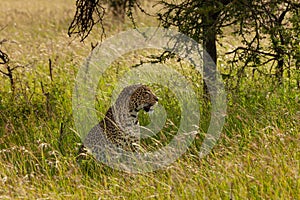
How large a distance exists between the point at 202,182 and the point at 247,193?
52 cm

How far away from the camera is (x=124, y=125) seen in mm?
5672

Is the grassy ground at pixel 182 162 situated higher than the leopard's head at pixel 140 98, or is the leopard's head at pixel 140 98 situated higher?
the leopard's head at pixel 140 98

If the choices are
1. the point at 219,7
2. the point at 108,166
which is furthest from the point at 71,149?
the point at 219,7

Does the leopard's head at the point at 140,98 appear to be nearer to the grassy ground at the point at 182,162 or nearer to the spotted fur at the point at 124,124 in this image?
the spotted fur at the point at 124,124

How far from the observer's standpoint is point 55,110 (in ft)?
24.1

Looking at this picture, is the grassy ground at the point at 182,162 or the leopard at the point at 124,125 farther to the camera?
the leopard at the point at 124,125

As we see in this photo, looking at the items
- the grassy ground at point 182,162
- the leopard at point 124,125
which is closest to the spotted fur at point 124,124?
the leopard at point 124,125

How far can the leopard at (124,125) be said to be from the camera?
18.6ft

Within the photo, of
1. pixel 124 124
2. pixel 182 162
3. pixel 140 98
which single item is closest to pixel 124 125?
pixel 124 124

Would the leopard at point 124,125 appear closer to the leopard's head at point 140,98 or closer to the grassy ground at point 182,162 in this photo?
the leopard's head at point 140,98

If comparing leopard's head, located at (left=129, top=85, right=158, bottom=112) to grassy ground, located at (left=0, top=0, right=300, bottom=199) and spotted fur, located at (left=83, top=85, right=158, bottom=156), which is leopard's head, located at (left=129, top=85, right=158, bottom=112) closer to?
spotted fur, located at (left=83, top=85, right=158, bottom=156)

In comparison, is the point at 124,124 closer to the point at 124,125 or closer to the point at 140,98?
the point at 124,125

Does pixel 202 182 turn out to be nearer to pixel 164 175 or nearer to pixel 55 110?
pixel 164 175

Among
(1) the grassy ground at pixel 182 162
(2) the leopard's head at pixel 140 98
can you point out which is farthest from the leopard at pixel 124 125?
(1) the grassy ground at pixel 182 162
